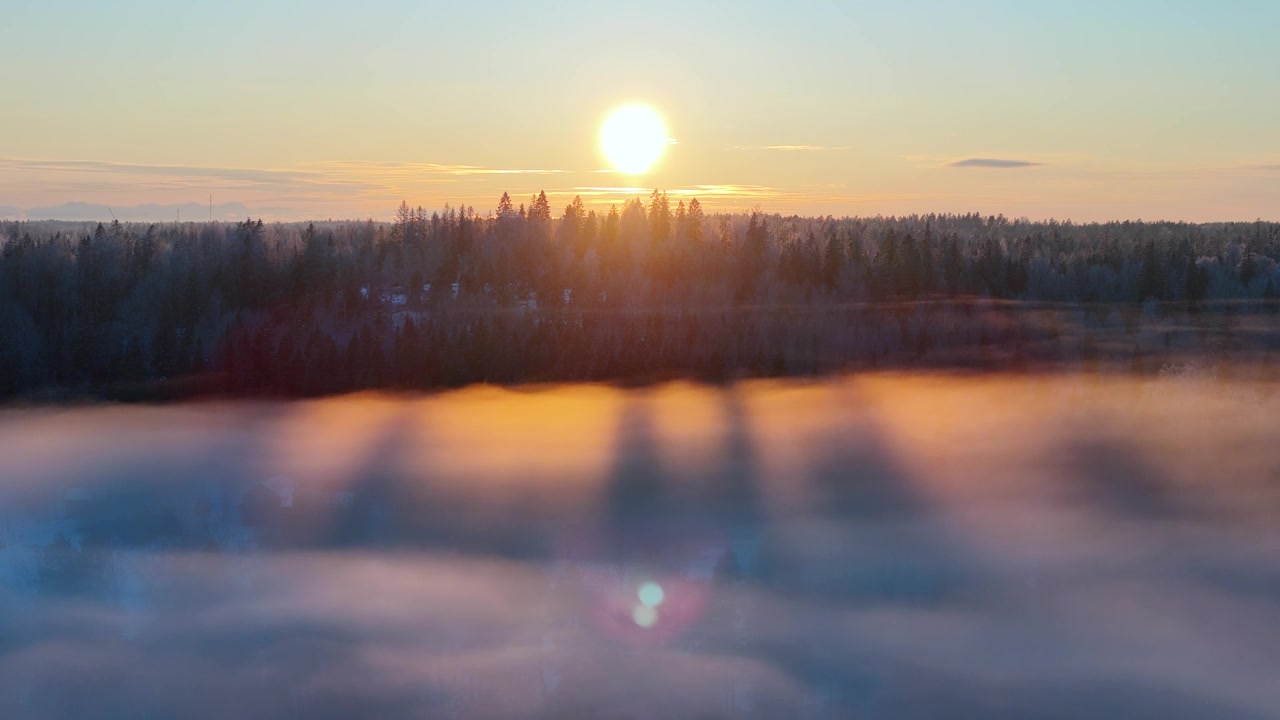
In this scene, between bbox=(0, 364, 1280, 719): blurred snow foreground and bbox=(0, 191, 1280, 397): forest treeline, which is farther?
bbox=(0, 191, 1280, 397): forest treeline

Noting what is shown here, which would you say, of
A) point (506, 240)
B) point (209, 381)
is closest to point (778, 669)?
point (209, 381)

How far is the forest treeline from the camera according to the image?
6688 cm

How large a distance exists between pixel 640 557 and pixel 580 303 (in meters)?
40.6

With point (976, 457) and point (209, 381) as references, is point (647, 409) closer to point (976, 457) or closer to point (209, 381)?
point (976, 457)

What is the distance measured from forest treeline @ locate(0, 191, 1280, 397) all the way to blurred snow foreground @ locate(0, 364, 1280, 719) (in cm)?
328

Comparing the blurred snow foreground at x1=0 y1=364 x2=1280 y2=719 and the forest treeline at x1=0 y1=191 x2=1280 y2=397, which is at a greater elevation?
the forest treeline at x1=0 y1=191 x2=1280 y2=397

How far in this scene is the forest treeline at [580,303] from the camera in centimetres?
6688

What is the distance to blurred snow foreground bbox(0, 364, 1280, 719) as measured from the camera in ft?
80.4

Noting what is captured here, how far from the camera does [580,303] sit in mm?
76750

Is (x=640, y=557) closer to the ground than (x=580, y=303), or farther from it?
closer to the ground

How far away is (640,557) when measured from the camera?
3769cm

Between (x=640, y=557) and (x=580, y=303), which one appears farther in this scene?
(x=580, y=303)

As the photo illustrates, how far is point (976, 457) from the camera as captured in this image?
5950 cm

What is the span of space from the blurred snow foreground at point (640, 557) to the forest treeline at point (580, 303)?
3.28 metres
